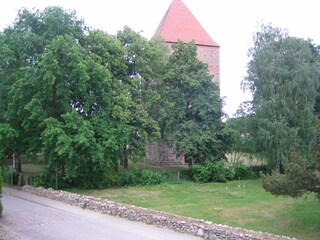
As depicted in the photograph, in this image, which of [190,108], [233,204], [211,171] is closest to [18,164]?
[190,108]

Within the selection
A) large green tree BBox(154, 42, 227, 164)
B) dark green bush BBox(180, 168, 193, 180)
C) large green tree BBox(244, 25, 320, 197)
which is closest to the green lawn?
dark green bush BBox(180, 168, 193, 180)

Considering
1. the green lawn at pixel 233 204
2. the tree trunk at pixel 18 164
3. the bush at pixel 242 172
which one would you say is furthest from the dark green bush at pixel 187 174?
the tree trunk at pixel 18 164

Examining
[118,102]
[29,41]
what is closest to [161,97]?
[118,102]

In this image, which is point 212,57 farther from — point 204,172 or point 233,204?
point 233,204

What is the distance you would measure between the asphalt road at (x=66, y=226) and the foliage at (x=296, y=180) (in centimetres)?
391

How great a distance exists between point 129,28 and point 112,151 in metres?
11.7

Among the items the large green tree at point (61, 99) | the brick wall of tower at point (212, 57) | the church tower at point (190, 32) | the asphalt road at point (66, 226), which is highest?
the church tower at point (190, 32)

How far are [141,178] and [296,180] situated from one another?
17865 mm

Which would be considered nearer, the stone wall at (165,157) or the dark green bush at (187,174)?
the dark green bush at (187,174)

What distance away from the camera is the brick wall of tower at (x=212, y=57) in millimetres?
47438

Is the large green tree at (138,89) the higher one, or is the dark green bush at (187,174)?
the large green tree at (138,89)

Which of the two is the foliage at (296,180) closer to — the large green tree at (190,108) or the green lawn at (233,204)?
the green lawn at (233,204)

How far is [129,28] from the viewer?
32469 mm

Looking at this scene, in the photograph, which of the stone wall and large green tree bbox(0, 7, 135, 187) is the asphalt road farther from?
the stone wall
